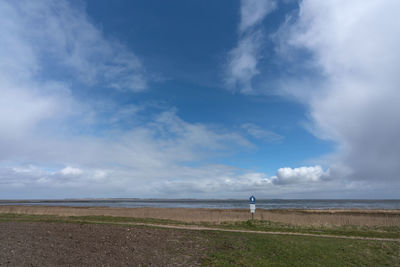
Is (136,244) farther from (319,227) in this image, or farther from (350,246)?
(319,227)

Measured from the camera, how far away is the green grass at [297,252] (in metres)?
12.0

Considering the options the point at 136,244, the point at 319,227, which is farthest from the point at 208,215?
the point at 136,244

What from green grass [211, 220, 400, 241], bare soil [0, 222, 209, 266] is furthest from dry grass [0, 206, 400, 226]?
bare soil [0, 222, 209, 266]

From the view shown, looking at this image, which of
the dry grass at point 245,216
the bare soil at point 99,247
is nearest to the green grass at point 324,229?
the dry grass at point 245,216

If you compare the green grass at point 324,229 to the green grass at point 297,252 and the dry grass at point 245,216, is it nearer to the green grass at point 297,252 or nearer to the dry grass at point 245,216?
the dry grass at point 245,216

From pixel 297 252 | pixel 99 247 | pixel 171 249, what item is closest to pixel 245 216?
pixel 297 252

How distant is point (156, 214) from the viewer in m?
37.5

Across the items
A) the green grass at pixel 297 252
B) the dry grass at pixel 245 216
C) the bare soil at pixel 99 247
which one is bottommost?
the dry grass at pixel 245 216

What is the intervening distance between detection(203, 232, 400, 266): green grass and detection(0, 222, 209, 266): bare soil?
116 centimetres

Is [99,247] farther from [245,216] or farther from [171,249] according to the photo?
[245,216]

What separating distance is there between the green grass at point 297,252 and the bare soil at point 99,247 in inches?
45.5

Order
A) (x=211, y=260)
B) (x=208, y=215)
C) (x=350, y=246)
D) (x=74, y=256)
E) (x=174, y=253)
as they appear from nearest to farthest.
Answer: (x=74, y=256) < (x=211, y=260) < (x=174, y=253) < (x=350, y=246) < (x=208, y=215)

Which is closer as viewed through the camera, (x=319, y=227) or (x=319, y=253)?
(x=319, y=253)

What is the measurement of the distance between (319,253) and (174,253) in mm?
7499
